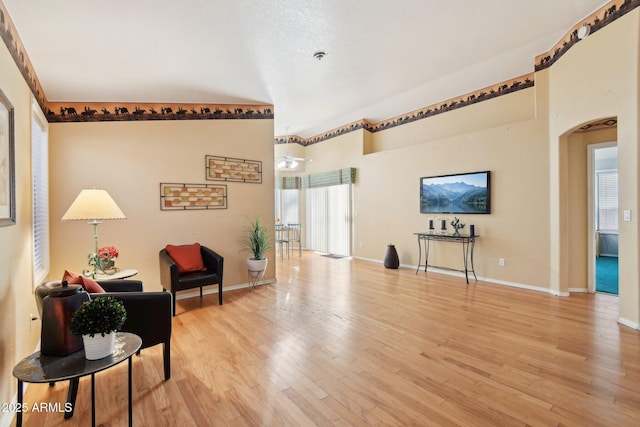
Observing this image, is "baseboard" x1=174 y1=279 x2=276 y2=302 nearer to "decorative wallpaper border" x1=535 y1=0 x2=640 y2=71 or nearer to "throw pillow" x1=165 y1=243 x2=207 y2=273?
"throw pillow" x1=165 y1=243 x2=207 y2=273

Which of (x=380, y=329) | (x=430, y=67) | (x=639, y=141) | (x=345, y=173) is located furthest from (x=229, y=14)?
(x=345, y=173)

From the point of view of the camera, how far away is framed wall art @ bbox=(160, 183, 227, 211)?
4121 mm

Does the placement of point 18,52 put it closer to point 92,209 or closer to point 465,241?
point 92,209

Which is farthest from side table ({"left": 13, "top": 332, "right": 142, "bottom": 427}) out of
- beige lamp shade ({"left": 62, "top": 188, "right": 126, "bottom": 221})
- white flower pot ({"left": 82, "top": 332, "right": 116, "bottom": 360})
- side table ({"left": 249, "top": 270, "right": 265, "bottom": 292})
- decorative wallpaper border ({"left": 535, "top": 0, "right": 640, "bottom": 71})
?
decorative wallpaper border ({"left": 535, "top": 0, "right": 640, "bottom": 71})

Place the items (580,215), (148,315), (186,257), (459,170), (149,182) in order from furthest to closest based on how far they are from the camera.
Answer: (459,170) → (580,215) → (149,182) → (186,257) → (148,315)

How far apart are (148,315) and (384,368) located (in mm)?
1813

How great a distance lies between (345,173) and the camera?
7242mm

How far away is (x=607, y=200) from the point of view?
24.2 feet

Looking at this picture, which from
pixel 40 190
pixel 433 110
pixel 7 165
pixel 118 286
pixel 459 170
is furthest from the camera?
pixel 433 110

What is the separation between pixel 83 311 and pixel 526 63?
229 inches

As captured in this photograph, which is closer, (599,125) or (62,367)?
(62,367)

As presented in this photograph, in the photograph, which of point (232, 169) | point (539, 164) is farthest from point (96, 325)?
point (539, 164)

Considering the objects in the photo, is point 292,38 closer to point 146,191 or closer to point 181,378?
point 146,191

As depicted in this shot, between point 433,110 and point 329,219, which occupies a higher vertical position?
point 433,110
